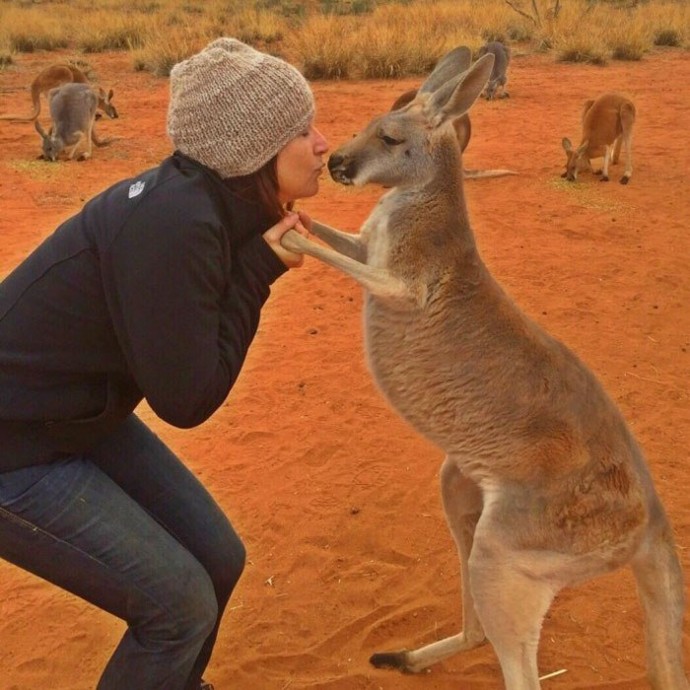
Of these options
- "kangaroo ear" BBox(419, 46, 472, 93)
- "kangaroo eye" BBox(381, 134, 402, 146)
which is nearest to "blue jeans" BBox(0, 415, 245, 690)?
"kangaroo eye" BBox(381, 134, 402, 146)

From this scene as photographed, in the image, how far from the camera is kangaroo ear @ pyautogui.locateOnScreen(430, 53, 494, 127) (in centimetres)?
329

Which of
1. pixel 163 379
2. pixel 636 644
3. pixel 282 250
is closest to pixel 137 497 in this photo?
pixel 163 379

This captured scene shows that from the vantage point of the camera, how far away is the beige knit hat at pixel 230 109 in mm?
2240

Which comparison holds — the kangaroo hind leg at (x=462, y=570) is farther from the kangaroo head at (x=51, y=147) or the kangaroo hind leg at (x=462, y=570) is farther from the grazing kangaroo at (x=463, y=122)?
the kangaroo head at (x=51, y=147)

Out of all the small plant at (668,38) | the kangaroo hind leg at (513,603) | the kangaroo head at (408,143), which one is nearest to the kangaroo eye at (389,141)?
the kangaroo head at (408,143)

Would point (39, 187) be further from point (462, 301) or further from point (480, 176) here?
point (462, 301)

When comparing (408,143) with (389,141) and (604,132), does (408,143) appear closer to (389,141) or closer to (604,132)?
(389,141)

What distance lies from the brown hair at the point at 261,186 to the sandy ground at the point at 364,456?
207 centimetres

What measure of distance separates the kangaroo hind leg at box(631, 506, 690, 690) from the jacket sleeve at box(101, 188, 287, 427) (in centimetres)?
155

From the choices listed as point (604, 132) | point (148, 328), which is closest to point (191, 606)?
point (148, 328)

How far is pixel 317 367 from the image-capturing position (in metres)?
5.95

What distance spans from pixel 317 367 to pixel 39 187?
5888 millimetres

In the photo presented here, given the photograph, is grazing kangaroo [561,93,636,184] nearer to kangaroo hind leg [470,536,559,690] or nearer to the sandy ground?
the sandy ground

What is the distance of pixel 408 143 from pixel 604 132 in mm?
7949
